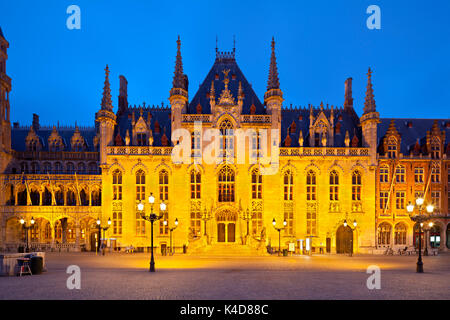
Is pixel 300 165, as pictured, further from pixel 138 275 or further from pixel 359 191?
pixel 138 275

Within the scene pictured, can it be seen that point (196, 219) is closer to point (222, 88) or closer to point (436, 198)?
point (222, 88)

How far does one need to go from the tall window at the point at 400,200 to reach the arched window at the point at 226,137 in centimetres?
2253

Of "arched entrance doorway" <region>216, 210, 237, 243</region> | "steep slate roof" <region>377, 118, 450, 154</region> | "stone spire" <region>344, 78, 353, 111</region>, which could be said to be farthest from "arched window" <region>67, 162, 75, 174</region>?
"steep slate roof" <region>377, 118, 450, 154</region>

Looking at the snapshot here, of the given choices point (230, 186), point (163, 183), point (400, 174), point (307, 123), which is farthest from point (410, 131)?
point (163, 183)

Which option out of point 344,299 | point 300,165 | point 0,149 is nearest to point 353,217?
point 300,165

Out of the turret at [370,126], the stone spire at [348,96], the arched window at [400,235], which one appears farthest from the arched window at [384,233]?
the stone spire at [348,96]

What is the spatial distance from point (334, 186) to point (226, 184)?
1395cm

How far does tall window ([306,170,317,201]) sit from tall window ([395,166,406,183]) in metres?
11.2

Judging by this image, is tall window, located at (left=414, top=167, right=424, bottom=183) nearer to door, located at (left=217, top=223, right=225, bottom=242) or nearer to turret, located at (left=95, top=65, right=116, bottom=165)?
door, located at (left=217, top=223, right=225, bottom=242)

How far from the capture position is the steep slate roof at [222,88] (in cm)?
4462

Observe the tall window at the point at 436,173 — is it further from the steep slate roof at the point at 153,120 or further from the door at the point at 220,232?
the steep slate roof at the point at 153,120

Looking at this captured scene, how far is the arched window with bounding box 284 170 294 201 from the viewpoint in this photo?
42438mm

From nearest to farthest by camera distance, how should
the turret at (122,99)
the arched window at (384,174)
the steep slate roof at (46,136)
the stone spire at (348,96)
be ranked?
the arched window at (384,174)
the turret at (122,99)
the stone spire at (348,96)
the steep slate roof at (46,136)

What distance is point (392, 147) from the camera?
144 ft
